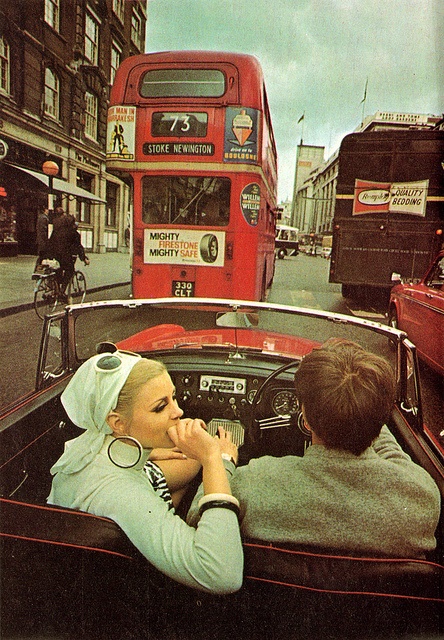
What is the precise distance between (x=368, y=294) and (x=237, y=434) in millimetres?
9728

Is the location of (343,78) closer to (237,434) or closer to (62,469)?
(237,434)

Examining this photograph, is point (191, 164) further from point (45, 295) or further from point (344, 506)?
point (344, 506)

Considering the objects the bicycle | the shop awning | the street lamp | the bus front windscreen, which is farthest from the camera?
the bus front windscreen

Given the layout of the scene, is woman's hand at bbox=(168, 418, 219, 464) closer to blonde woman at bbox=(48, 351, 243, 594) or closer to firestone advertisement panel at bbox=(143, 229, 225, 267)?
blonde woman at bbox=(48, 351, 243, 594)

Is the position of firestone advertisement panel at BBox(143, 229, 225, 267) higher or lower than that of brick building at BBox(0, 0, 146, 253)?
lower

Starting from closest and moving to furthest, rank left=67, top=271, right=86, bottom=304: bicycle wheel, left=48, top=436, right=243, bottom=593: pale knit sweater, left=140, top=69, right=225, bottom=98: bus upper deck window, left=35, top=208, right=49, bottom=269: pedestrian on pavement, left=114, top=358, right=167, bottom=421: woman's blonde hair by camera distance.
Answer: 1. left=48, top=436, right=243, bottom=593: pale knit sweater
2. left=114, top=358, right=167, bottom=421: woman's blonde hair
3. left=35, top=208, right=49, bottom=269: pedestrian on pavement
4. left=67, top=271, right=86, bottom=304: bicycle wheel
5. left=140, top=69, right=225, bottom=98: bus upper deck window

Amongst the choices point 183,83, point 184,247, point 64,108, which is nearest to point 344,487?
point 64,108

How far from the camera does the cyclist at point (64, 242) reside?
13.8 ft

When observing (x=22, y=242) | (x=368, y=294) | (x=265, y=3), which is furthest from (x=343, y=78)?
(x=368, y=294)

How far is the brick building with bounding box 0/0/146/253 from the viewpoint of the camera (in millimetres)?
2881

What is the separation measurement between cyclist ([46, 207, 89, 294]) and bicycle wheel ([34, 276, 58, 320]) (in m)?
0.71

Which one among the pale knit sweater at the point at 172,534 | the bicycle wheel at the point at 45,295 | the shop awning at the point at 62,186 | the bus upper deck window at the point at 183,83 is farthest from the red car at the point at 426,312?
the bicycle wheel at the point at 45,295

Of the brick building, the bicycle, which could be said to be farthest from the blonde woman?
the bicycle

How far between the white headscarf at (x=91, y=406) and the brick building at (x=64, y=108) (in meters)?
1.30
